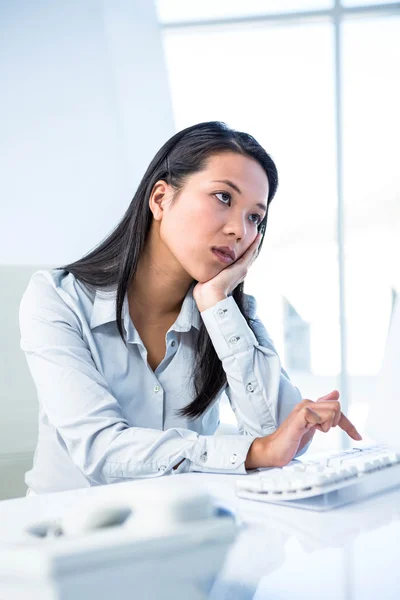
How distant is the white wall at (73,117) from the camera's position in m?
4.81

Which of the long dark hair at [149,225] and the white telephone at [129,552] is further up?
the long dark hair at [149,225]

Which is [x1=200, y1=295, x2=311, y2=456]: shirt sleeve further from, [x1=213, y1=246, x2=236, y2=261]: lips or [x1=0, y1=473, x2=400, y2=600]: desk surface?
[x1=0, y1=473, x2=400, y2=600]: desk surface

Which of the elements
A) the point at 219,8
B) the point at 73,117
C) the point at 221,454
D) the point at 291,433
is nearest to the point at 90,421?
the point at 221,454

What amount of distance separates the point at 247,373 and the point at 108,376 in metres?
0.29

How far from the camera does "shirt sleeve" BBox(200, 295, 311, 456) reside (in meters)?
1.40

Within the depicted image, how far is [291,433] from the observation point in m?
1.03

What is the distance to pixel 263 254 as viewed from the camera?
6434 millimetres

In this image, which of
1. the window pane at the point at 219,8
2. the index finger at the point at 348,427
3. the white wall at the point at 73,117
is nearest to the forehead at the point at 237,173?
the index finger at the point at 348,427

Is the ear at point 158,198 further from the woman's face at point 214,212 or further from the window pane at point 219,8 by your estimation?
A: the window pane at point 219,8

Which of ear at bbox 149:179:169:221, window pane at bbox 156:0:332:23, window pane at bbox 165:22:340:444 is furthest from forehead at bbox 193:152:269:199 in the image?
window pane at bbox 156:0:332:23

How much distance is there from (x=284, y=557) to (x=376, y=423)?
0.73 meters

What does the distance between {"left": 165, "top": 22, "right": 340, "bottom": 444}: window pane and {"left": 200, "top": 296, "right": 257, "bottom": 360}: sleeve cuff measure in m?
3.91

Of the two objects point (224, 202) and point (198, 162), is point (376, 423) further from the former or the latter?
point (198, 162)

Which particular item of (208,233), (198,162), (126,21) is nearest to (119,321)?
(208,233)
